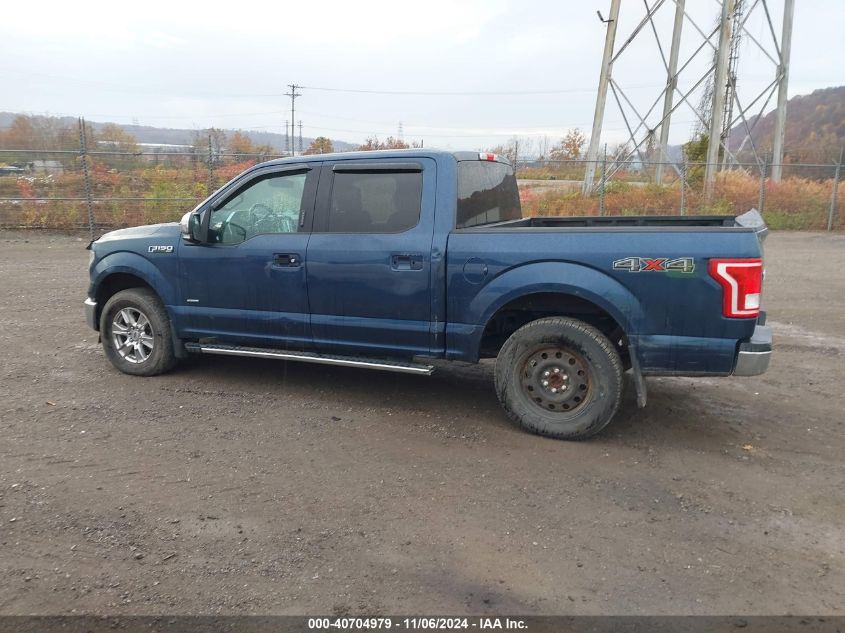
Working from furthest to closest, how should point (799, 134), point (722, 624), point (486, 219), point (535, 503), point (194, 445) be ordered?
point (799, 134) < point (486, 219) < point (194, 445) < point (535, 503) < point (722, 624)

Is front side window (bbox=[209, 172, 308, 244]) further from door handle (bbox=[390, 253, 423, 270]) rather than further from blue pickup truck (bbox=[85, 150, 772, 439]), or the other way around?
door handle (bbox=[390, 253, 423, 270])

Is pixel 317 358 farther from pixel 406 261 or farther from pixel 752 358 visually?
pixel 752 358

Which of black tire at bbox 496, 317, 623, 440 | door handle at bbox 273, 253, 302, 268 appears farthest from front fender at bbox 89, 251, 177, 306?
black tire at bbox 496, 317, 623, 440

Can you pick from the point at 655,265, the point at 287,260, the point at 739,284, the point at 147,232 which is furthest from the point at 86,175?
the point at 739,284

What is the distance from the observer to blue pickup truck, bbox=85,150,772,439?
169 inches

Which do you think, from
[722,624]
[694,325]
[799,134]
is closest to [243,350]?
[694,325]

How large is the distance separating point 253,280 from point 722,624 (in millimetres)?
4065

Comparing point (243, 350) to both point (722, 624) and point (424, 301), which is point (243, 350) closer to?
point (424, 301)

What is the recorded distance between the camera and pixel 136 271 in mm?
5949

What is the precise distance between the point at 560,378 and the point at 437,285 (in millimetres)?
1085

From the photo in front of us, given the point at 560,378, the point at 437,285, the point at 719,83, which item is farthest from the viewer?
the point at 719,83

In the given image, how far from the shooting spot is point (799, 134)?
7044 cm

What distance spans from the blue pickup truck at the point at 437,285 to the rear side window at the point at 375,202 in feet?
0.04

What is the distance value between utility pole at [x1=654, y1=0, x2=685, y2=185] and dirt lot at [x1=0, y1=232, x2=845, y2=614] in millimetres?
17629
